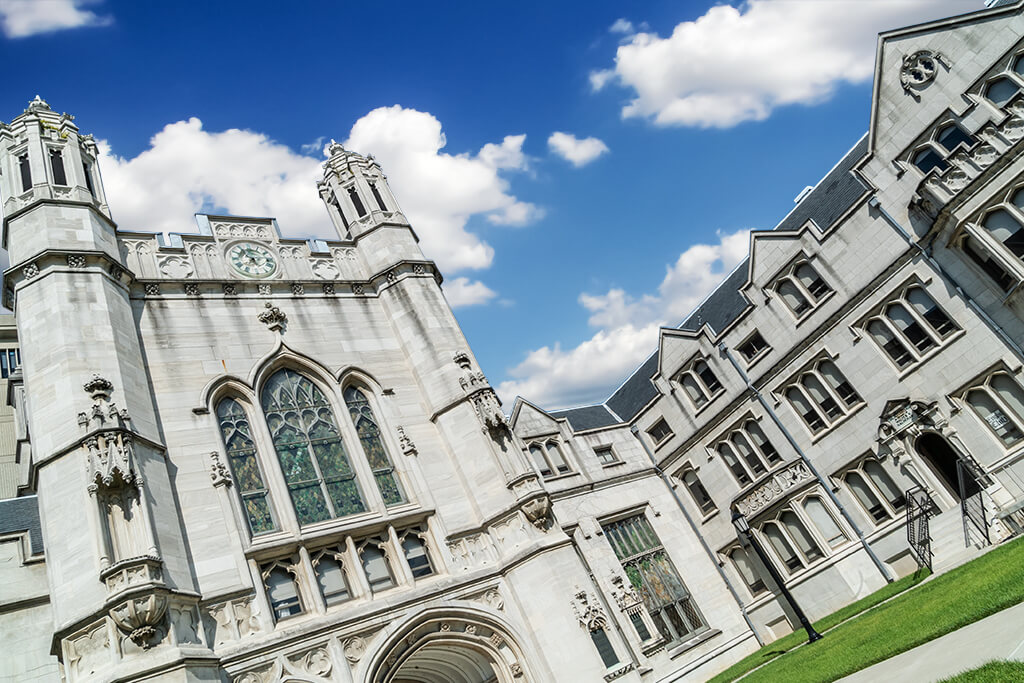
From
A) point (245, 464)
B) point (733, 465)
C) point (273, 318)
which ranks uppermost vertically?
point (273, 318)

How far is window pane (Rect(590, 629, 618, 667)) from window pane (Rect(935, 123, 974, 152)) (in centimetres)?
1983

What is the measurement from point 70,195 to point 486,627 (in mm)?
15172

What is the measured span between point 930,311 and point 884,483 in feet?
20.9

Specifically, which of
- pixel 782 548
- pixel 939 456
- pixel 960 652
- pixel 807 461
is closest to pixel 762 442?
pixel 807 461

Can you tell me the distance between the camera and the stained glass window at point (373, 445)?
17.8 m

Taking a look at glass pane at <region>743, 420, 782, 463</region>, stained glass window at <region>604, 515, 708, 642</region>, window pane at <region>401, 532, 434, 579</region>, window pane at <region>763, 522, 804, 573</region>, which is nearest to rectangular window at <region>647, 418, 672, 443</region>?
glass pane at <region>743, 420, 782, 463</region>

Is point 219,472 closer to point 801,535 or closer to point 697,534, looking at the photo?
point 697,534

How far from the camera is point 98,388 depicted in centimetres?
1466

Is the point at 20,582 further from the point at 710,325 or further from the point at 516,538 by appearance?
the point at 710,325

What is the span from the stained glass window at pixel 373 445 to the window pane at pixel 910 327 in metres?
18.8

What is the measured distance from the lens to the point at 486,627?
53.5ft

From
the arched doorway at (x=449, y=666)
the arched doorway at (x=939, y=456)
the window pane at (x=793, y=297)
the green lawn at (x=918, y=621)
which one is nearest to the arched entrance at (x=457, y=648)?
the arched doorway at (x=449, y=666)

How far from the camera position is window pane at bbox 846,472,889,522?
2530 cm

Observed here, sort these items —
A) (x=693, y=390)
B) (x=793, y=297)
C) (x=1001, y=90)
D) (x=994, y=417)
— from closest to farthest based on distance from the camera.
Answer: (x=1001, y=90)
(x=994, y=417)
(x=793, y=297)
(x=693, y=390)
